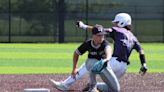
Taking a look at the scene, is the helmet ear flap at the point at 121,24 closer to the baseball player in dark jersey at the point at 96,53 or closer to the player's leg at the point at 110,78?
the baseball player in dark jersey at the point at 96,53

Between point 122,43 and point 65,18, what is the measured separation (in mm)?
24028

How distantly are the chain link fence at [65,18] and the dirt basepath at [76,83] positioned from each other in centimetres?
1934

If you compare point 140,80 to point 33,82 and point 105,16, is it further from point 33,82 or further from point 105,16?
point 105,16

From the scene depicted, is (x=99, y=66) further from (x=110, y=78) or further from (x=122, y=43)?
(x=122, y=43)

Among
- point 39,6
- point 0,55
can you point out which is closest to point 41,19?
point 39,6

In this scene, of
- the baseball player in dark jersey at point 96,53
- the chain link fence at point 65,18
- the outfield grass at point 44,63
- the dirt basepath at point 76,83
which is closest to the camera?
the baseball player in dark jersey at point 96,53

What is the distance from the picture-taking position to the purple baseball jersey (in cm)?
1050

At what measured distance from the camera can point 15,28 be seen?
1366 inches

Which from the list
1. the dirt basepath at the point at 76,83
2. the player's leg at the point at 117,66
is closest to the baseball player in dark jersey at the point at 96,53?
the player's leg at the point at 117,66

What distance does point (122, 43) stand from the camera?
1049cm

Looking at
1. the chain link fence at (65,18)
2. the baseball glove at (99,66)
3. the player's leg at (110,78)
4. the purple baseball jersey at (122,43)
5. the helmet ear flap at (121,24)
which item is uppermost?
the helmet ear flap at (121,24)

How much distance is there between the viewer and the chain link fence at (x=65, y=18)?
1344 inches

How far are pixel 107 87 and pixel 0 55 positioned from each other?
11869 mm

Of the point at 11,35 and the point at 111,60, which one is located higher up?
the point at 111,60
